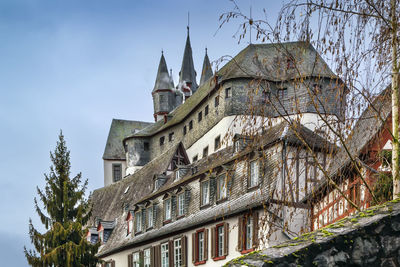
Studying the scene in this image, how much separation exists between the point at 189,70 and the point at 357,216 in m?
77.7

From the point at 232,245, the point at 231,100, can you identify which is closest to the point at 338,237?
the point at 232,245

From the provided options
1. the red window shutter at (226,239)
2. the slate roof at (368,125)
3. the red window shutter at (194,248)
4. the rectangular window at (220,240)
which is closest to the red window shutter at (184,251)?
the red window shutter at (194,248)

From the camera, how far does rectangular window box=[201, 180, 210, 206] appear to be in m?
30.1

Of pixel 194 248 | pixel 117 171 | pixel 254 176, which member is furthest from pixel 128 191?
pixel 117 171

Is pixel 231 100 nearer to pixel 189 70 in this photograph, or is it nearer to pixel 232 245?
pixel 232 245

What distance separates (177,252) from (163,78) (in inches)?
2038

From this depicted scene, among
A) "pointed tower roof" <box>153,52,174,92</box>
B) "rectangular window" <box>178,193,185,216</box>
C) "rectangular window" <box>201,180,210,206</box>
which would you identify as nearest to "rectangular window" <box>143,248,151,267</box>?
"rectangular window" <box>178,193,185,216</box>

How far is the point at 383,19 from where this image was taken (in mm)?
8750

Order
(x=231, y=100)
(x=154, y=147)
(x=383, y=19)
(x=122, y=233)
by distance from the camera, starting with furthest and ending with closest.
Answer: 1. (x=154, y=147)
2. (x=231, y=100)
3. (x=122, y=233)
4. (x=383, y=19)

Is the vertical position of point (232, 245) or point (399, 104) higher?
point (399, 104)

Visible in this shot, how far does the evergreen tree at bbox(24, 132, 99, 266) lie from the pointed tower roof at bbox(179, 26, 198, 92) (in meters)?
48.6

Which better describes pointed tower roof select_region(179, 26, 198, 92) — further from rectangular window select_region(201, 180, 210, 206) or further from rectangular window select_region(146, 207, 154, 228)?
rectangular window select_region(201, 180, 210, 206)

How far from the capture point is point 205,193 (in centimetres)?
3041

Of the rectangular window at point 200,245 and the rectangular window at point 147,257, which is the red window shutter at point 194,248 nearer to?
the rectangular window at point 200,245
